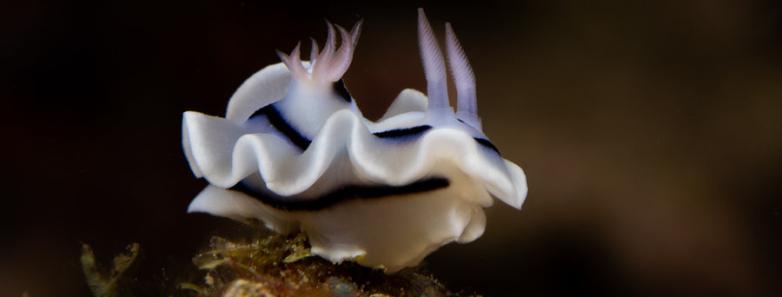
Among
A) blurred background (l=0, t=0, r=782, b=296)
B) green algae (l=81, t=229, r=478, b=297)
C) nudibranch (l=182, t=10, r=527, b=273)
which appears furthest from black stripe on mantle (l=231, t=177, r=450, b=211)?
blurred background (l=0, t=0, r=782, b=296)

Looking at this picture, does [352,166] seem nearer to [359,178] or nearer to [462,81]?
[359,178]

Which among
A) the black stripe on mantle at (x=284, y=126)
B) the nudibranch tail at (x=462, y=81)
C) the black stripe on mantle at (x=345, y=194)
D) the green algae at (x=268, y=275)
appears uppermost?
the nudibranch tail at (x=462, y=81)

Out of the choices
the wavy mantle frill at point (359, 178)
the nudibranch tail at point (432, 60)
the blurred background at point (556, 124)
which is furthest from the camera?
the blurred background at point (556, 124)

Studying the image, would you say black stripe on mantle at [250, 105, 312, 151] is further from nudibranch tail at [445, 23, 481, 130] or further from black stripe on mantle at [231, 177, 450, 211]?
nudibranch tail at [445, 23, 481, 130]

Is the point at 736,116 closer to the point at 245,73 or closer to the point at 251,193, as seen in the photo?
the point at 245,73

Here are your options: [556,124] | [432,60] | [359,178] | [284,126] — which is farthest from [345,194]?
[556,124]

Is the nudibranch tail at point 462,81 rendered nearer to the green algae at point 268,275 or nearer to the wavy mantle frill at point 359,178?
the wavy mantle frill at point 359,178

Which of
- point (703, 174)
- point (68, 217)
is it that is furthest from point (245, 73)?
point (703, 174)

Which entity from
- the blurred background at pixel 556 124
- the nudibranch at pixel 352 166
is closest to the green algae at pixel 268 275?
the nudibranch at pixel 352 166
